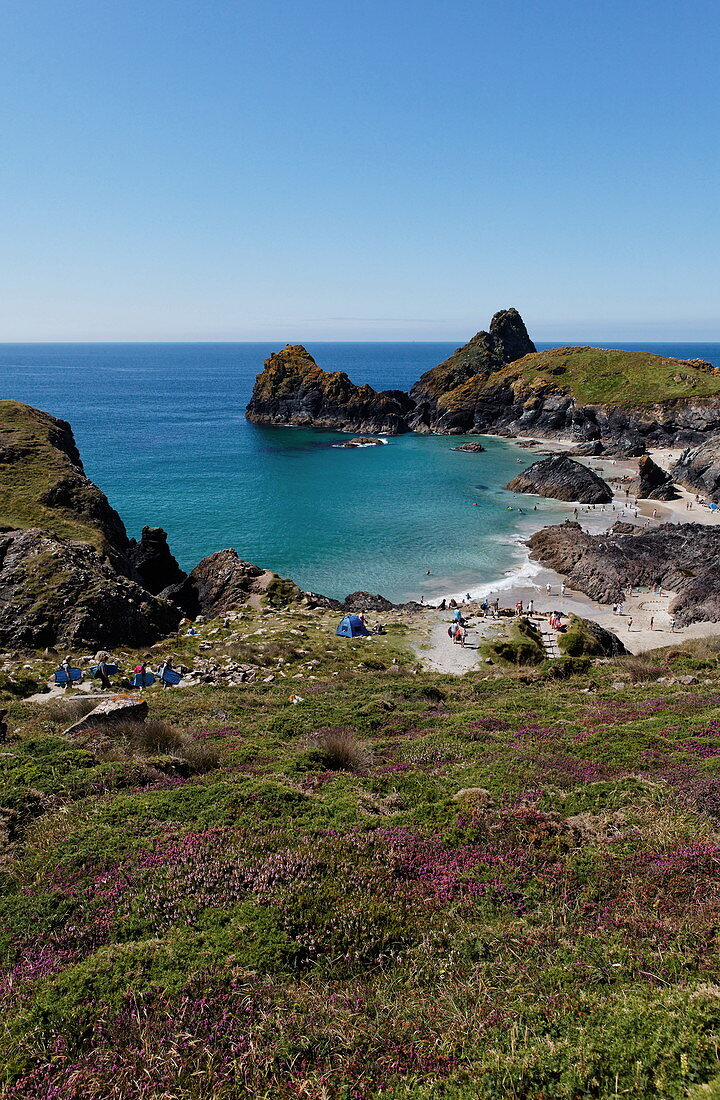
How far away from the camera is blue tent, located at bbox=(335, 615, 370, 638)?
3291 centimetres

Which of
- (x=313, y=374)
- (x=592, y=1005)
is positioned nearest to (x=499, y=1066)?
(x=592, y=1005)

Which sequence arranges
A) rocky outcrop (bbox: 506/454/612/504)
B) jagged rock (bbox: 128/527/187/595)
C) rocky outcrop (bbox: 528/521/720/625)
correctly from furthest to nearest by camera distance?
rocky outcrop (bbox: 506/454/612/504), jagged rock (bbox: 128/527/187/595), rocky outcrop (bbox: 528/521/720/625)

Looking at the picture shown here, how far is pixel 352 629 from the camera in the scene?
33.0 m

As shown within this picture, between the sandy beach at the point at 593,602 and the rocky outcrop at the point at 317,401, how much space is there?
63.5m

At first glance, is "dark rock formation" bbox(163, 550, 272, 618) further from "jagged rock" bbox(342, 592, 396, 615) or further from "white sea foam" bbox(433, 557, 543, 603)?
"white sea foam" bbox(433, 557, 543, 603)

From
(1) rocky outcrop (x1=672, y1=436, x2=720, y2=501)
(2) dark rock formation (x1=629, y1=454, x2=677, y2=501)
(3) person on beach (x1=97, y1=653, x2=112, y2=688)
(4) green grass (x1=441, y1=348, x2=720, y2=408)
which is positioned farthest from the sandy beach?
(4) green grass (x1=441, y1=348, x2=720, y2=408)

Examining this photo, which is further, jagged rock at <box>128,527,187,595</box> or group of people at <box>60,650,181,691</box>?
jagged rock at <box>128,527,187,595</box>

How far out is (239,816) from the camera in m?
10.2

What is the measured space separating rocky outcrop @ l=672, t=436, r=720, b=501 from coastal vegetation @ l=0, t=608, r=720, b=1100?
6550 cm

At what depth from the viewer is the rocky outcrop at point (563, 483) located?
7206cm

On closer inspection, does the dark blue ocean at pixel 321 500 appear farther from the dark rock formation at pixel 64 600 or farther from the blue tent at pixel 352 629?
the dark rock formation at pixel 64 600

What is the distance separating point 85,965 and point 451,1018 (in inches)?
165

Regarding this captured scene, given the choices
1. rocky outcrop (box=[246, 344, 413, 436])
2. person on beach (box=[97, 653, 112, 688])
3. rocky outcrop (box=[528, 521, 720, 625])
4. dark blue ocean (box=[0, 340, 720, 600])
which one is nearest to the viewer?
person on beach (box=[97, 653, 112, 688])

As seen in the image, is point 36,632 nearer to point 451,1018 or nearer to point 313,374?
point 451,1018
